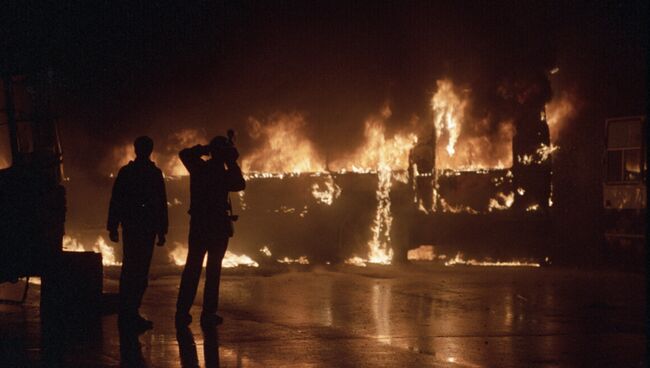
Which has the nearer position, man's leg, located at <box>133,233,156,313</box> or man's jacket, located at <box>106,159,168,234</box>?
man's leg, located at <box>133,233,156,313</box>

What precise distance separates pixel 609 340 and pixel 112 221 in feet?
15.3

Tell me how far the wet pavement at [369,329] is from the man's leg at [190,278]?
8.5 inches

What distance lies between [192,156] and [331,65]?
1489cm

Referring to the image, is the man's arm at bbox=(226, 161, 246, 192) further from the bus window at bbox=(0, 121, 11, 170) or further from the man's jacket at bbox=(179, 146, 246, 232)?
the bus window at bbox=(0, 121, 11, 170)

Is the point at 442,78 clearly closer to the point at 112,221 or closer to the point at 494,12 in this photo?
the point at 494,12

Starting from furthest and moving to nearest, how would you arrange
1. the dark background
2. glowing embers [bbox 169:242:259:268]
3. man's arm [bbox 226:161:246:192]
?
glowing embers [bbox 169:242:259:268] < the dark background < man's arm [bbox 226:161:246:192]

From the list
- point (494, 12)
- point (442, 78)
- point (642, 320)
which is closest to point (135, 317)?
point (642, 320)

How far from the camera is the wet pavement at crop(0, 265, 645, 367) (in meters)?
7.22

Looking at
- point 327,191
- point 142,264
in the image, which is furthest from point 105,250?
point 142,264

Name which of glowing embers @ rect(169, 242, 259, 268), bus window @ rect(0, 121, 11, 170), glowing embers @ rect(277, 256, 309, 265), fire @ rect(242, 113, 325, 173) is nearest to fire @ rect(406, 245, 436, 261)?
glowing embers @ rect(277, 256, 309, 265)

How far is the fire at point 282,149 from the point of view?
21172 millimetres

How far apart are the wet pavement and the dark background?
536cm

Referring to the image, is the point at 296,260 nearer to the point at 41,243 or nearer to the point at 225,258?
the point at 225,258

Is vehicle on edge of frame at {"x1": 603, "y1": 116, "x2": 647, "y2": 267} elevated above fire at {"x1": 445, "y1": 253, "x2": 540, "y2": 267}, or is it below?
above
